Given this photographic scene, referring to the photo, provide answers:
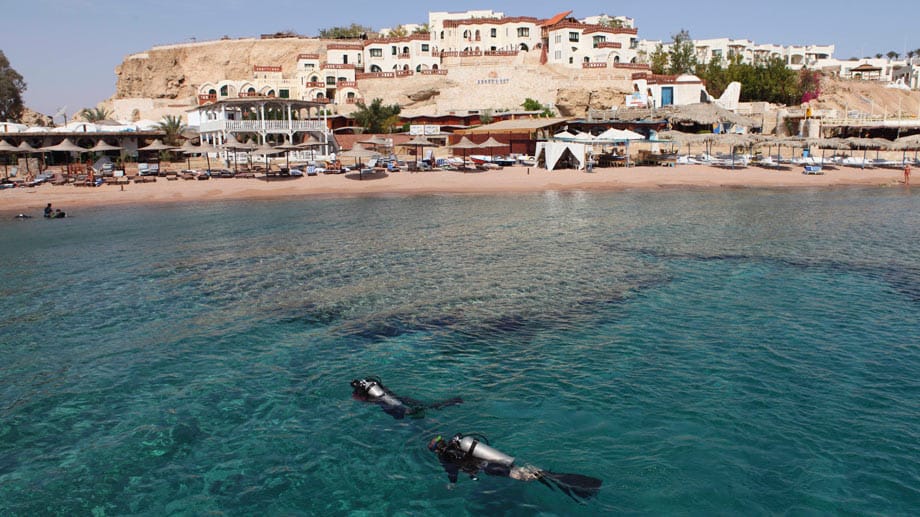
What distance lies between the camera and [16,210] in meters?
32.8

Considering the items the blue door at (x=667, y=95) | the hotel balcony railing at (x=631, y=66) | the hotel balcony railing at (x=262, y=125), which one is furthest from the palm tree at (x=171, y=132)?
the blue door at (x=667, y=95)

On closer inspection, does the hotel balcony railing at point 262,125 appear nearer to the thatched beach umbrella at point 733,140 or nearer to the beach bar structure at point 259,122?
the beach bar structure at point 259,122

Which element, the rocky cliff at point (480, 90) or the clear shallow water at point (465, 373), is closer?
the clear shallow water at point (465, 373)

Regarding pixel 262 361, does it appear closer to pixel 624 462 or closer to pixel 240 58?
pixel 624 462

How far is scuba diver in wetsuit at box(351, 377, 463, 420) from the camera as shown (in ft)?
30.5

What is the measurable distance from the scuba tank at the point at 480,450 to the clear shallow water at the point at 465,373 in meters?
0.28

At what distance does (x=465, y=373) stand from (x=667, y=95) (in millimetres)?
60658

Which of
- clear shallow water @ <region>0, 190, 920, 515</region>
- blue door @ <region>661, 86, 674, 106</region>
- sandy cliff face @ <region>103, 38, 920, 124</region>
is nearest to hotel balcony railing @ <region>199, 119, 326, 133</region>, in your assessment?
sandy cliff face @ <region>103, 38, 920, 124</region>

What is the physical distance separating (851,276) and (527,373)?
11531mm

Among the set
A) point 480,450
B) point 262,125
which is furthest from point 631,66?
point 480,450

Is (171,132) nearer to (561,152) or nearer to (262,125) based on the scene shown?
(262,125)

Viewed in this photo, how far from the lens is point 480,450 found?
7.65 meters

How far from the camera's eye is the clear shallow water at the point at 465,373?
24.6ft

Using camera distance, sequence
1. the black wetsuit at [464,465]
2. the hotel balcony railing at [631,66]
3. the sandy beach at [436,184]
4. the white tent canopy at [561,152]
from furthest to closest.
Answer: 1. the hotel balcony railing at [631,66]
2. the white tent canopy at [561,152]
3. the sandy beach at [436,184]
4. the black wetsuit at [464,465]
